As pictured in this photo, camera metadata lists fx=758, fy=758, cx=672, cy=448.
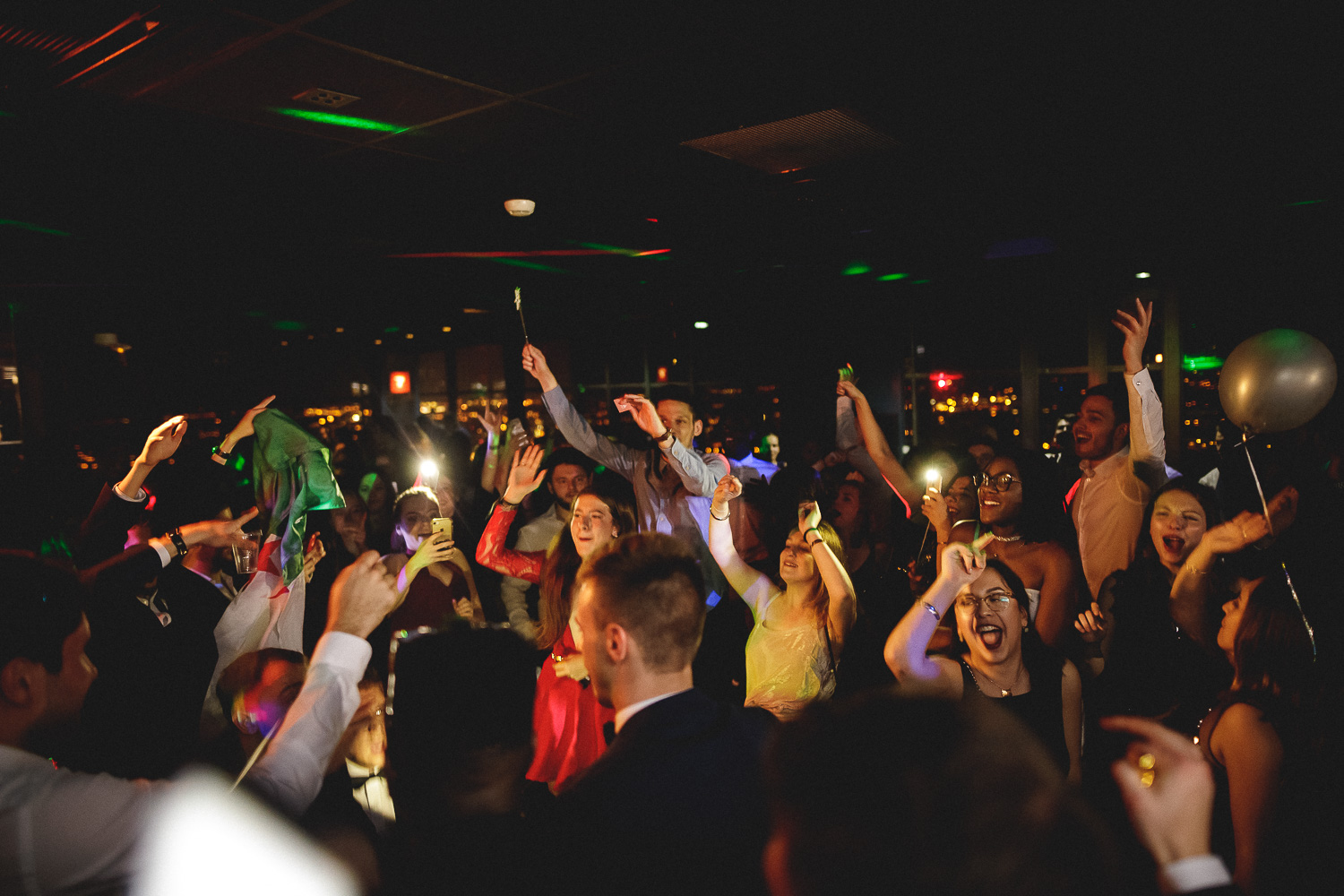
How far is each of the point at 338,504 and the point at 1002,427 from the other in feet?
19.5

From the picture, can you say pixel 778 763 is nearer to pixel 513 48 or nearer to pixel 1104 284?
pixel 513 48

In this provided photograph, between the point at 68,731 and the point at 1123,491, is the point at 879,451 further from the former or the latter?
the point at 68,731

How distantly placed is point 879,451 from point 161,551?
3.14m

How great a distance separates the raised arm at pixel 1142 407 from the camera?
117 inches

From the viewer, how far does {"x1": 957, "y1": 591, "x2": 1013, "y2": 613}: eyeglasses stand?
6.81 feet

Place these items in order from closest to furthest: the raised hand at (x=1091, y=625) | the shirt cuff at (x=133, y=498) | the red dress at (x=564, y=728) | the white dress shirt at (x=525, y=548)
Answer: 1. the red dress at (x=564, y=728)
2. the raised hand at (x=1091, y=625)
3. the shirt cuff at (x=133, y=498)
4. the white dress shirt at (x=525, y=548)

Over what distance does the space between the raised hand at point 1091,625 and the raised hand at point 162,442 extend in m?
3.38

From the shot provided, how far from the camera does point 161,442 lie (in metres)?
2.96

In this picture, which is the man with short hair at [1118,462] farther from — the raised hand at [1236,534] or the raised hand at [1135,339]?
the raised hand at [1236,534]

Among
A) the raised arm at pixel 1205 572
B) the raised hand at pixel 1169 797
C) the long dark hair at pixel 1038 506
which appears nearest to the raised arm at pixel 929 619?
the raised arm at pixel 1205 572

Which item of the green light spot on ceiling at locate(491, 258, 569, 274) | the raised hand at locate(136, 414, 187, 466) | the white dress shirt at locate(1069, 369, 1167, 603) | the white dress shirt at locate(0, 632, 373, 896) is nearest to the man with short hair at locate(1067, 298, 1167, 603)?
the white dress shirt at locate(1069, 369, 1167, 603)

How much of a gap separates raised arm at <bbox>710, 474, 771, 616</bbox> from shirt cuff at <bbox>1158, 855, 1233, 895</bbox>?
1.67 metres

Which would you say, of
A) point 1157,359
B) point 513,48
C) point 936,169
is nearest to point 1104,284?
point 1157,359

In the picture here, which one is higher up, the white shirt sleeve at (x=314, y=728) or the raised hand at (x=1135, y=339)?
the raised hand at (x=1135, y=339)
